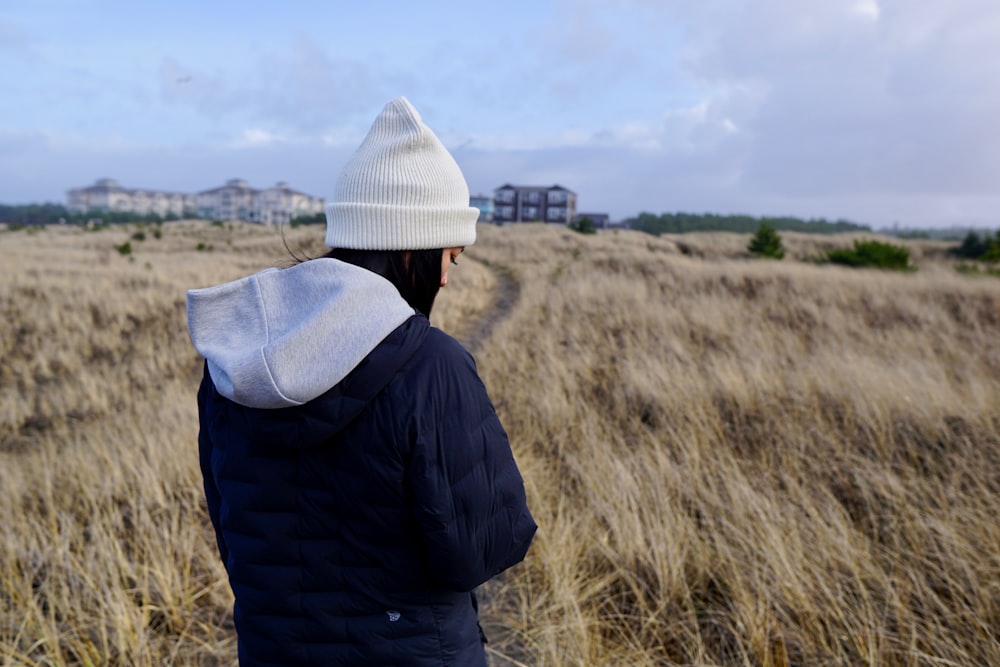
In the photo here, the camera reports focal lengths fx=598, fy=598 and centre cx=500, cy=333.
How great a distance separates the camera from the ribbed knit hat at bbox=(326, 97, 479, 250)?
1.34 metres

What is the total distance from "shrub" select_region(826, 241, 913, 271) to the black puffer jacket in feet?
64.4

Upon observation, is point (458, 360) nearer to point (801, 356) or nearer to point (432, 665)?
point (432, 665)

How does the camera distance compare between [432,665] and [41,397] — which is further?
[41,397]

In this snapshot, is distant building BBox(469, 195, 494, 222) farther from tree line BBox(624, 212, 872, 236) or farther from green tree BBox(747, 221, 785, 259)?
tree line BBox(624, 212, 872, 236)

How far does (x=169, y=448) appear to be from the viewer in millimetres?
4160

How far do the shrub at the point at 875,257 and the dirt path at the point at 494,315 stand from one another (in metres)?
10.6

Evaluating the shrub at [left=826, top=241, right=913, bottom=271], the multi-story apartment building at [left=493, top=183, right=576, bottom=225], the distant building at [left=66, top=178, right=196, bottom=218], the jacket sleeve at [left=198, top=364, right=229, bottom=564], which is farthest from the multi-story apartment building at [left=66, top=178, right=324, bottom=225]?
the jacket sleeve at [left=198, top=364, right=229, bottom=564]

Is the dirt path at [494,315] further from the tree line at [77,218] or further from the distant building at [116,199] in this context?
the distant building at [116,199]

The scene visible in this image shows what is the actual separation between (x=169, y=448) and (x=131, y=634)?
1888mm

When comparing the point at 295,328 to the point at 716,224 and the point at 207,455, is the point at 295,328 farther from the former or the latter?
the point at 716,224

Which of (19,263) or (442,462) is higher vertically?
(442,462)

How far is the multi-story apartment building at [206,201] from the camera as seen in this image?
342 feet

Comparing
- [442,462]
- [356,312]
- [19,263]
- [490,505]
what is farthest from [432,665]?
[19,263]

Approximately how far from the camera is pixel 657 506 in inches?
133
